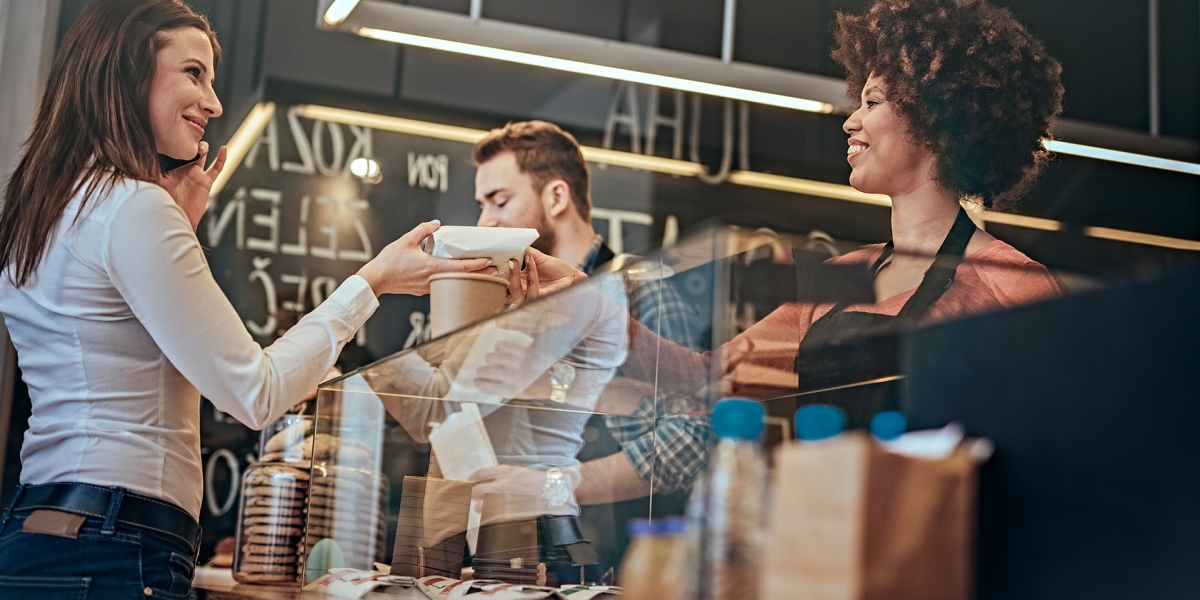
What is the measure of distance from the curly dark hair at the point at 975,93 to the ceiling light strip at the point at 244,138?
1903 mm

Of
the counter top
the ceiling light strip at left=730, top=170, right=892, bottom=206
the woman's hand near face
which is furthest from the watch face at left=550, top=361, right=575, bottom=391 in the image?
the ceiling light strip at left=730, top=170, right=892, bottom=206

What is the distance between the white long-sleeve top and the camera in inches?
56.7

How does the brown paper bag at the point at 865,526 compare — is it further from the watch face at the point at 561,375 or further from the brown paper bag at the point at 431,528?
the brown paper bag at the point at 431,528

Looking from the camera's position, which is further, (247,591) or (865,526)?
(247,591)

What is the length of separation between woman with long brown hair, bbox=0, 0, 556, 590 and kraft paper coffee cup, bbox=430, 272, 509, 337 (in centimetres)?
3

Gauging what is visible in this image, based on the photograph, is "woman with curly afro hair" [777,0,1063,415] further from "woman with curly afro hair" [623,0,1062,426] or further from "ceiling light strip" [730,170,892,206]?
"ceiling light strip" [730,170,892,206]

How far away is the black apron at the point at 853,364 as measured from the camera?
2.98ft

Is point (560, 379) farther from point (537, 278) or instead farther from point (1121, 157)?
point (1121, 157)

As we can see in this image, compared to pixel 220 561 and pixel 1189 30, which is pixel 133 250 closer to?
pixel 220 561

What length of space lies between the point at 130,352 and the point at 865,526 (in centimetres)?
115

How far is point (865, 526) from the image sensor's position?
0.64 metres

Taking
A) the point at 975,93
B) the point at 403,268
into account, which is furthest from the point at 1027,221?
the point at 403,268

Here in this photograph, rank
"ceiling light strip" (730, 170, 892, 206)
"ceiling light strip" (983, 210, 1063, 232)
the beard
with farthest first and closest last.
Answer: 1. "ceiling light strip" (983, 210, 1063, 232)
2. "ceiling light strip" (730, 170, 892, 206)
3. the beard

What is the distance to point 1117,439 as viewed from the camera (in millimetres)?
710
